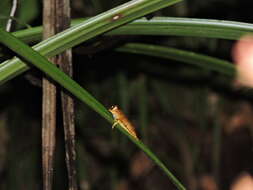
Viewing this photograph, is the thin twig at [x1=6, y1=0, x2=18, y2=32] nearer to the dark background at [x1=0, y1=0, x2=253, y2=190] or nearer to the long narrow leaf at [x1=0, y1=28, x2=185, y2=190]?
the long narrow leaf at [x1=0, y1=28, x2=185, y2=190]

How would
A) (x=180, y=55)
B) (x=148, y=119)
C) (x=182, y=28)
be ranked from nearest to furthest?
(x=182, y=28), (x=180, y=55), (x=148, y=119)

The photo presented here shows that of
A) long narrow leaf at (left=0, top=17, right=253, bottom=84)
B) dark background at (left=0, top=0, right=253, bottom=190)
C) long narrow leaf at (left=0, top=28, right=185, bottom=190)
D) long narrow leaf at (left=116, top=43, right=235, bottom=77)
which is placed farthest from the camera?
dark background at (left=0, top=0, right=253, bottom=190)

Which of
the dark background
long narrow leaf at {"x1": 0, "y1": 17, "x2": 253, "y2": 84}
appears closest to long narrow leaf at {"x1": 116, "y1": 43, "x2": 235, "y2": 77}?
long narrow leaf at {"x1": 0, "y1": 17, "x2": 253, "y2": 84}

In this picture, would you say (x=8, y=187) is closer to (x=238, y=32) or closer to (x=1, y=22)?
(x=1, y=22)

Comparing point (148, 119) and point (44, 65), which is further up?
point (148, 119)

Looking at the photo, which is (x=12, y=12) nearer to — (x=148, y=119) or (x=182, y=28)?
(x=182, y=28)

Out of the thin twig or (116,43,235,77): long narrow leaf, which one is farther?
(116,43,235,77): long narrow leaf

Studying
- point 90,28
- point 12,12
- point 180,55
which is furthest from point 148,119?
point 90,28

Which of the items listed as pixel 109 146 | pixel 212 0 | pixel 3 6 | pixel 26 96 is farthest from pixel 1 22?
pixel 109 146
